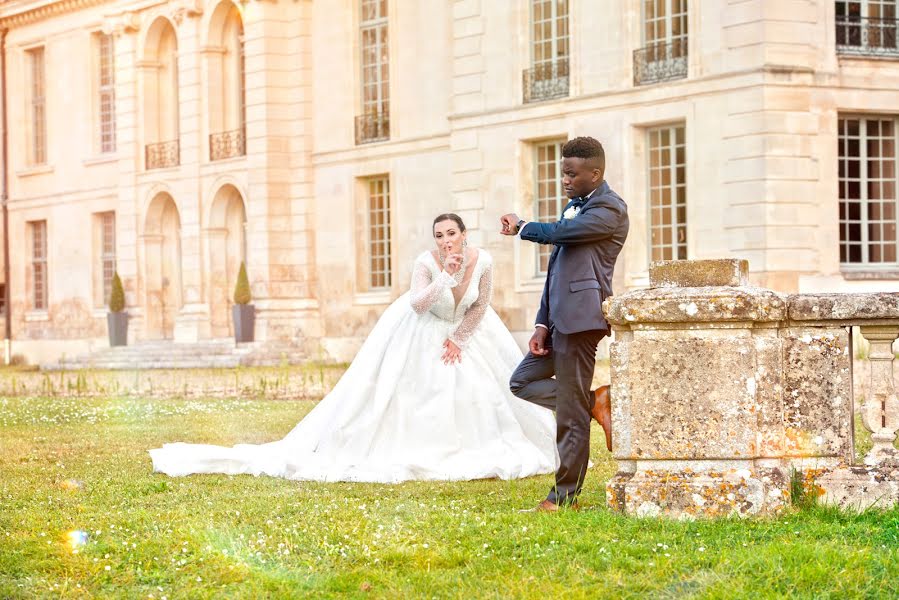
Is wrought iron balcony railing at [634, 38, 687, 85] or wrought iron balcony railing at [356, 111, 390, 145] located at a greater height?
wrought iron balcony railing at [634, 38, 687, 85]

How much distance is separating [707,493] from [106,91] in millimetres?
27879

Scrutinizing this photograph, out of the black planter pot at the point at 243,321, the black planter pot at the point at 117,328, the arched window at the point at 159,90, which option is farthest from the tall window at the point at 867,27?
the black planter pot at the point at 117,328

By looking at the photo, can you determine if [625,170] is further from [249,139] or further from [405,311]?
[405,311]

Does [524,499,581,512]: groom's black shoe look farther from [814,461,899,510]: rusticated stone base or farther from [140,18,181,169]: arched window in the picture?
[140,18,181,169]: arched window

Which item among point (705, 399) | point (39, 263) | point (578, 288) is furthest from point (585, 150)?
point (39, 263)

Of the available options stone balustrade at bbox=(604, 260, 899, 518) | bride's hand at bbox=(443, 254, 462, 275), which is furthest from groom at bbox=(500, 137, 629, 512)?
bride's hand at bbox=(443, 254, 462, 275)

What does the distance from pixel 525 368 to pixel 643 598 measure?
2.53m

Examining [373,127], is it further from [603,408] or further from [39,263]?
[603,408]

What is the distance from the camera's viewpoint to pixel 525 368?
7.77 meters

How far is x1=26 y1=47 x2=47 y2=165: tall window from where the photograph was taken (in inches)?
1364

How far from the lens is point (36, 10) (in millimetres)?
33875

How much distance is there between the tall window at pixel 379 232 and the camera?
2673cm

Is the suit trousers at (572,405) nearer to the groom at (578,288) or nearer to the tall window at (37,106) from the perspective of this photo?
the groom at (578,288)

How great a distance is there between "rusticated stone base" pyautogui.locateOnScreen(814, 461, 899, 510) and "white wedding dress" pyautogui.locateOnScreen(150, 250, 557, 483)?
2.84 meters
